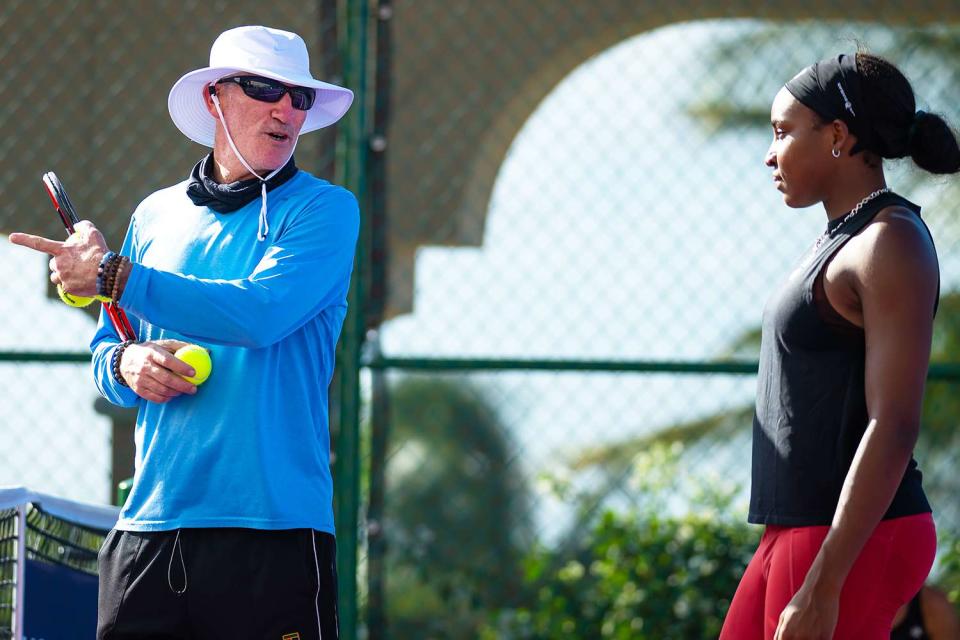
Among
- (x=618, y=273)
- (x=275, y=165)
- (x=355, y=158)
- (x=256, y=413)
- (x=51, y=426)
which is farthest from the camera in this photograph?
(x=618, y=273)

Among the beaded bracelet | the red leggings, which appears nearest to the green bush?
the red leggings

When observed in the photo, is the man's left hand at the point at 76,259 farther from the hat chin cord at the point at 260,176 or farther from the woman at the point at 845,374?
the woman at the point at 845,374

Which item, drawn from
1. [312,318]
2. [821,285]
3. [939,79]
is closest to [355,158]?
[312,318]

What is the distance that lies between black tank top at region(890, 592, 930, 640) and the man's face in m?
2.33

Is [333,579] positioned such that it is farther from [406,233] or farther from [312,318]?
[406,233]

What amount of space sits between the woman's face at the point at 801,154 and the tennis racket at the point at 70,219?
1324 mm

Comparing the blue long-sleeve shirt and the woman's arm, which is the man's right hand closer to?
the blue long-sleeve shirt

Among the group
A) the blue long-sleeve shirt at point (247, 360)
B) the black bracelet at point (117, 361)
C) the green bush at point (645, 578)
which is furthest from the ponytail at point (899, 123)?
the green bush at point (645, 578)

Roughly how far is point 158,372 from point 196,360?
74 millimetres

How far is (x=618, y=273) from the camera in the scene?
5.45 meters

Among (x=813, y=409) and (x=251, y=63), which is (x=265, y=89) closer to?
(x=251, y=63)

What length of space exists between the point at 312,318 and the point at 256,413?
23 cm

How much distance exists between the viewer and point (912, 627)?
3877 mm

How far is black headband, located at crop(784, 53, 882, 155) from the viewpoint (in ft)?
7.95
